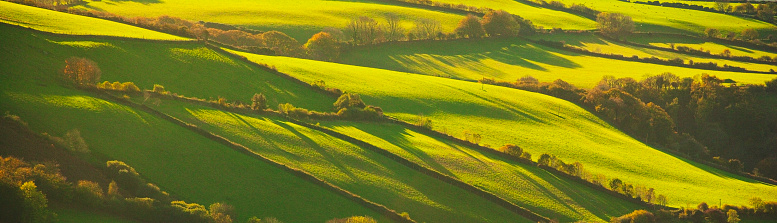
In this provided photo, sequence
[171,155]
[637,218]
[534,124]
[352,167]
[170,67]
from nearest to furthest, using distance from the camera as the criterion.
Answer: [171,155], [352,167], [637,218], [170,67], [534,124]

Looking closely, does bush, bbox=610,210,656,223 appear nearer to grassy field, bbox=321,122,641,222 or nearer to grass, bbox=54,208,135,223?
grassy field, bbox=321,122,641,222

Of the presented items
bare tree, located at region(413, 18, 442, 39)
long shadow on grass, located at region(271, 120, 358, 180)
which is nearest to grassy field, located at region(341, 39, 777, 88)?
bare tree, located at region(413, 18, 442, 39)

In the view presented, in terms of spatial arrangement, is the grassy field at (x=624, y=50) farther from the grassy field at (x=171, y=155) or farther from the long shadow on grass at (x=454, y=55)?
the grassy field at (x=171, y=155)

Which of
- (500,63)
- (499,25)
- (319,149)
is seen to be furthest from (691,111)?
(319,149)

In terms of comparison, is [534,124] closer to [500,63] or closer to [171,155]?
[500,63]

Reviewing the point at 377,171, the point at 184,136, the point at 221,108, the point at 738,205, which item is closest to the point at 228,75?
the point at 221,108

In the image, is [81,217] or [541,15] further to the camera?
[541,15]

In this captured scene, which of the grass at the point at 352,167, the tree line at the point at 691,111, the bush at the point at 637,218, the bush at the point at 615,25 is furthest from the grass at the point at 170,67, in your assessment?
the bush at the point at 615,25
